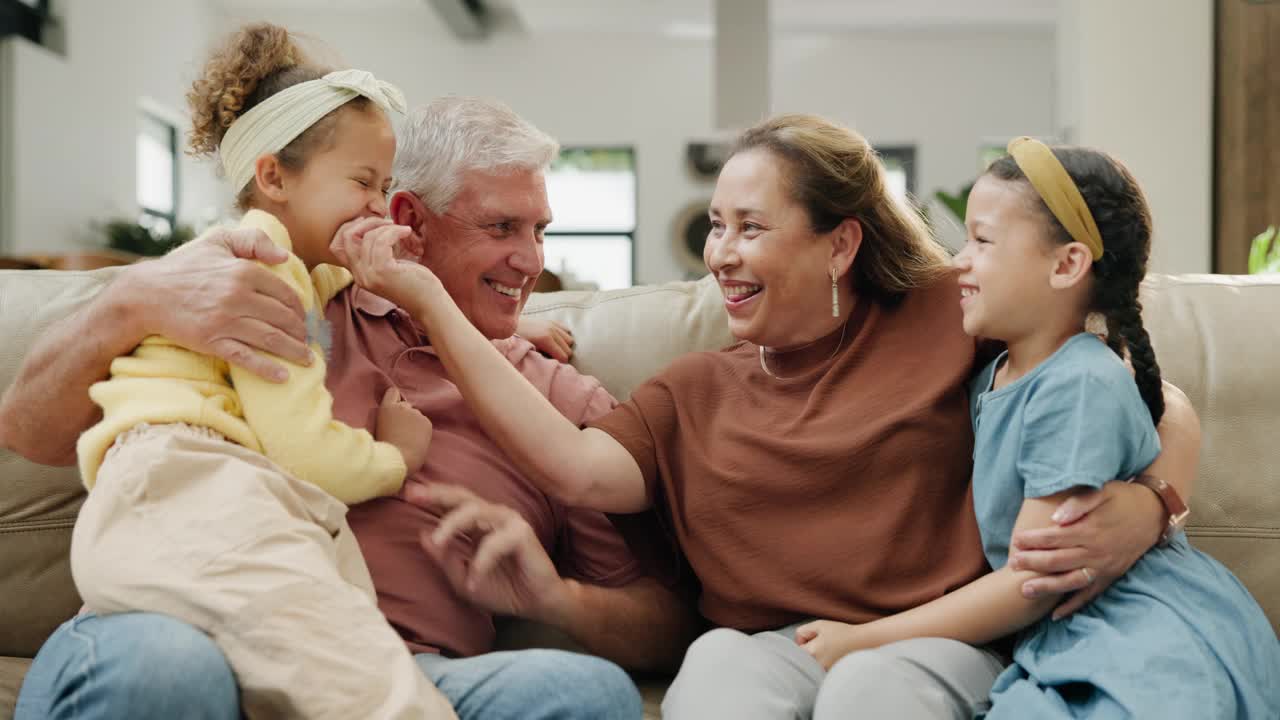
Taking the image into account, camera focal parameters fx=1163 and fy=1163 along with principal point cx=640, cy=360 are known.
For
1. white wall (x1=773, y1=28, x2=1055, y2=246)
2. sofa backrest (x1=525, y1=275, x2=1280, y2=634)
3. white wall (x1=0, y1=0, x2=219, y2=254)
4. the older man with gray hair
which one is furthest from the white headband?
white wall (x1=773, y1=28, x2=1055, y2=246)

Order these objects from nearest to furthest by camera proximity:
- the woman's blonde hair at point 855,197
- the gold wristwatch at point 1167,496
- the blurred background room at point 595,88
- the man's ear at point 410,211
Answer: the gold wristwatch at point 1167,496 → the woman's blonde hair at point 855,197 → the man's ear at point 410,211 → the blurred background room at point 595,88

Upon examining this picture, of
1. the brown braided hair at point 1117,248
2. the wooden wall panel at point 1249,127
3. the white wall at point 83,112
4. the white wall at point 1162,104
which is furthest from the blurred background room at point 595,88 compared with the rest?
the brown braided hair at point 1117,248

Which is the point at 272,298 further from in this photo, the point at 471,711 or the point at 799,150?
the point at 799,150

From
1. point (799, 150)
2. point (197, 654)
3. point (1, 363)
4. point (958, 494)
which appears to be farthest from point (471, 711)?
point (1, 363)

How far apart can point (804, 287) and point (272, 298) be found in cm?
73

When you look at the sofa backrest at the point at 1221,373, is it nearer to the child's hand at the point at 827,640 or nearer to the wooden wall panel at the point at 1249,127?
the child's hand at the point at 827,640

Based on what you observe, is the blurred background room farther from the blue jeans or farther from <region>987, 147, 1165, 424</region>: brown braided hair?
the blue jeans

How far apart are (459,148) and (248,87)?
0.32 metres

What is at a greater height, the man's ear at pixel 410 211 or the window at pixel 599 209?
the window at pixel 599 209

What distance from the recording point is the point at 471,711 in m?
1.30

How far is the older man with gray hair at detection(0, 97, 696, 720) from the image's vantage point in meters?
1.16

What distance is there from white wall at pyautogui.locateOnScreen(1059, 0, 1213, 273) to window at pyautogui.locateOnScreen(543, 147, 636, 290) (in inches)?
210

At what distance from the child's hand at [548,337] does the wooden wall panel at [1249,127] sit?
4.76 metres

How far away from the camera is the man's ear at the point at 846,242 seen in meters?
1.69
